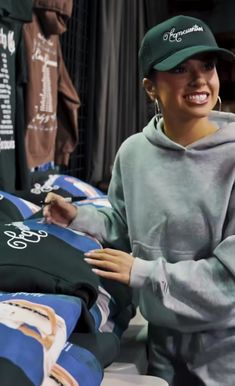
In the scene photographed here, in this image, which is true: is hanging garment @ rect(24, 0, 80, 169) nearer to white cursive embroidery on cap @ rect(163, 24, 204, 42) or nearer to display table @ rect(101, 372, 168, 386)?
white cursive embroidery on cap @ rect(163, 24, 204, 42)

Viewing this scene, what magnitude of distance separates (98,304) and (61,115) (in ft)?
5.50

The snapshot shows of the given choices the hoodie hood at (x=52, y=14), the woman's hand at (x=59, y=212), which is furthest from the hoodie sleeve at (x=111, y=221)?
the hoodie hood at (x=52, y=14)

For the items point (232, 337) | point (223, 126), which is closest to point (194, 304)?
point (232, 337)

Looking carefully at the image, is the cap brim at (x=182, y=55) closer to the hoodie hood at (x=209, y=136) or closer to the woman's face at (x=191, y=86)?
the woman's face at (x=191, y=86)

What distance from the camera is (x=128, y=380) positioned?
0.93m

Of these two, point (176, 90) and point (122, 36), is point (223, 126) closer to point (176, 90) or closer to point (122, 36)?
point (176, 90)

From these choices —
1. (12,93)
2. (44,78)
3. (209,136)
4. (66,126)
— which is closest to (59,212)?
(209,136)

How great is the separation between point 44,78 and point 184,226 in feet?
4.68

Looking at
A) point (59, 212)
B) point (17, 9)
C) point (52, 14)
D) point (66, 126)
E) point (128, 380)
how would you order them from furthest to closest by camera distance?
point (66, 126) < point (52, 14) < point (17, 9) < point (59, 212) < point (128, 380)

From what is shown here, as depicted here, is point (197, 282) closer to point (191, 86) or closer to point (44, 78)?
point (191, 86)

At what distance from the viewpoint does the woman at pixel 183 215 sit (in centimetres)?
96

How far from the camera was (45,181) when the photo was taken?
2049mm

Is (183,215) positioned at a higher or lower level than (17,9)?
lower

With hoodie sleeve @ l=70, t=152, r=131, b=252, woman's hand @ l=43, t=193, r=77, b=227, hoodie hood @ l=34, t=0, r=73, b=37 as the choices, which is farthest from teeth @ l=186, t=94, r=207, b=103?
hoodie hood @ l=34, t=0, r=73, b=37
